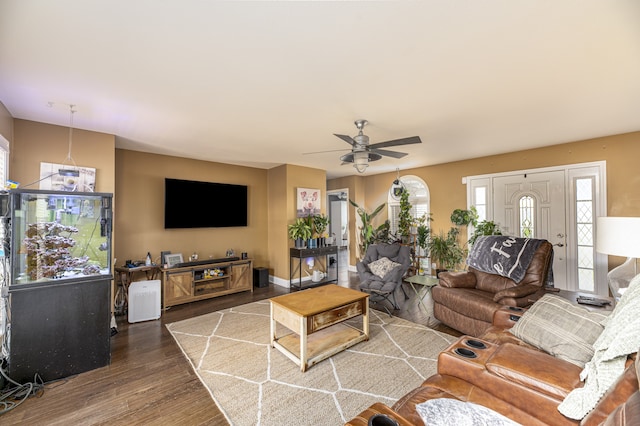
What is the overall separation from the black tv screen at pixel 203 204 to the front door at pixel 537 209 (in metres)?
5.10

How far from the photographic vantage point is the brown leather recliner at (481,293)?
2.88 metres

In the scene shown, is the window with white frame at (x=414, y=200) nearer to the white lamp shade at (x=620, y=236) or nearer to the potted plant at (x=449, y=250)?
the potted plant at (x=449, y=250)

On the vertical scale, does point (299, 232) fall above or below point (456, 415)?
above

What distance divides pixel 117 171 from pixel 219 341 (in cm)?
322

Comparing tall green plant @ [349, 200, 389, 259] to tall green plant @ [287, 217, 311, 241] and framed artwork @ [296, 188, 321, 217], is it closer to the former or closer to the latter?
framed artwork @ [296, 188, 321, 217]

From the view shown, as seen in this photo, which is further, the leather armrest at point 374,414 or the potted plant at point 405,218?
the potted plant at point 405,218

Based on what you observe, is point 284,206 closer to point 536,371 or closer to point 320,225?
point 320,225

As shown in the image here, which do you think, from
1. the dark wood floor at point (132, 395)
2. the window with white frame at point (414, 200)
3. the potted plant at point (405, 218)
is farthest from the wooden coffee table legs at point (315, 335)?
the window with white frame at point (414, 200)

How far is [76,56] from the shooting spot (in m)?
1.88

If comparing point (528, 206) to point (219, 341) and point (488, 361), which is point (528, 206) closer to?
point (488, 361)

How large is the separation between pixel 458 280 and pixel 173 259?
14.5 feet

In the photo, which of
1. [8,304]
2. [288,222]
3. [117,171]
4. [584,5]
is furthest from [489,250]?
[117,171]

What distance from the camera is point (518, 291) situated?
9.36ft

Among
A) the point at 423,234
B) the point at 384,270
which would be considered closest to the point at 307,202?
the point at 384,270
